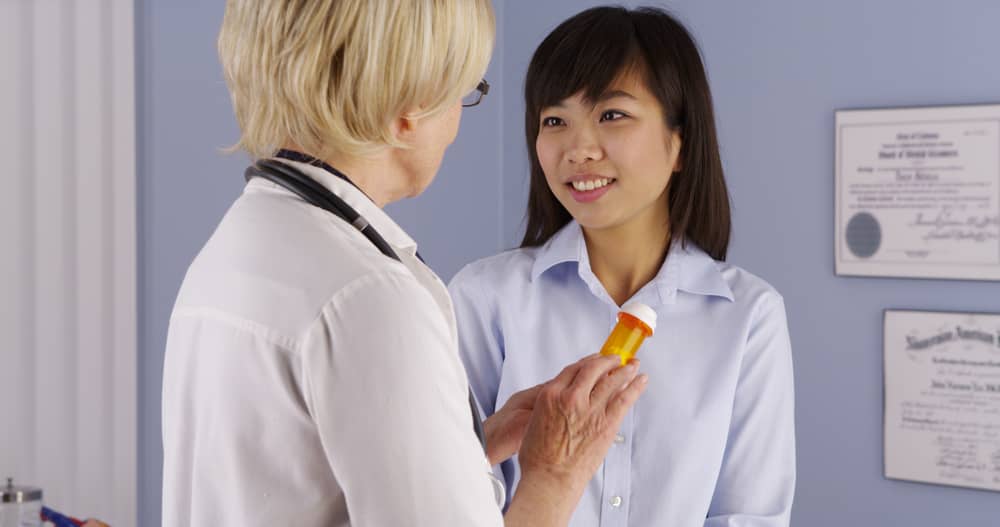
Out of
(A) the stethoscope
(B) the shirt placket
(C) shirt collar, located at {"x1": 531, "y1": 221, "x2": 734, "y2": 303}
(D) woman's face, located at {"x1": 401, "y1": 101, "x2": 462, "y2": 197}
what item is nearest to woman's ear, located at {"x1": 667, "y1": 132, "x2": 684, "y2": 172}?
(C) shirt collar, located at {"x1": 531, "y1": 221, "x2": 734, "y2": 303}

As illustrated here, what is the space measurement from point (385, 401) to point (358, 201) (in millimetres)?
182

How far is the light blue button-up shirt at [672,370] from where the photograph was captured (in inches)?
52.9

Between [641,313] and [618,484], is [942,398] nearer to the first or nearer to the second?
[618,484]

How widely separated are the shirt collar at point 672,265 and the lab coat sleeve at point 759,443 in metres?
0.08

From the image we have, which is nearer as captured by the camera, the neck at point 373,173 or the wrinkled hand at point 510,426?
the neck at point 373,173

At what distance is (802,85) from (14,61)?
1811 millimetres

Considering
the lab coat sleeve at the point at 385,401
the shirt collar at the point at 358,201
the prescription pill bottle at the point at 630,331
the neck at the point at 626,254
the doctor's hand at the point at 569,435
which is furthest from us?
the neck at the point at 626,254

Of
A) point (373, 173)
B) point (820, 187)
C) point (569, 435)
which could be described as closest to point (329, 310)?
point (373, 173)

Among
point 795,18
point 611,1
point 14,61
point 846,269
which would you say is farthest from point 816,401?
point 14,61

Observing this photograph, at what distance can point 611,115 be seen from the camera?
4.61ft

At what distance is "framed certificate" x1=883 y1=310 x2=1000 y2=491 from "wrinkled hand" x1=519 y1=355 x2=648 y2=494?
1.68 m

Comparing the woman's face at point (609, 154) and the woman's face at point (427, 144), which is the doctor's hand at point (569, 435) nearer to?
the woman's face at point (427, 144)

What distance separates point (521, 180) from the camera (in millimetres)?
2900

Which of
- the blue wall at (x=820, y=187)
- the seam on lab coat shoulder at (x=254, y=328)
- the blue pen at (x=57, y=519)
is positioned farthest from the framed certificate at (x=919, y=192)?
the seam on lab coat shoulder at (x=254, y=328)
